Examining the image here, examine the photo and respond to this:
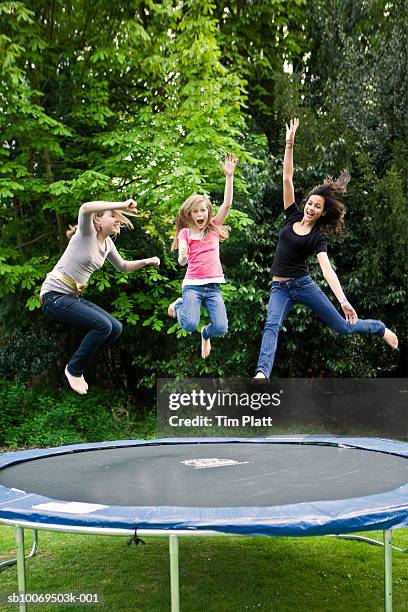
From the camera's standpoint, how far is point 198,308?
11.3 ft

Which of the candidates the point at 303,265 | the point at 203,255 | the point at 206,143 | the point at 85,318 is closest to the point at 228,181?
the point at 203,255

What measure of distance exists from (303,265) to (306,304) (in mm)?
192

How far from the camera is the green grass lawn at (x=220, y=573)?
2.94 meters

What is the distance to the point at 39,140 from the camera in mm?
5980

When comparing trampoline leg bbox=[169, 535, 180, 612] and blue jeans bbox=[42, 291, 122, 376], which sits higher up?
blue jeans bbox=[42, 291, 122, 376]

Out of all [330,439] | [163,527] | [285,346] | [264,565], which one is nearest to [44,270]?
[285,346]

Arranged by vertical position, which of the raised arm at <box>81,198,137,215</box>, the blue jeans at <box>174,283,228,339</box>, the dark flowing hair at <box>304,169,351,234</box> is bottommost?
the blue jeans at <box>174,283,228,339</box>

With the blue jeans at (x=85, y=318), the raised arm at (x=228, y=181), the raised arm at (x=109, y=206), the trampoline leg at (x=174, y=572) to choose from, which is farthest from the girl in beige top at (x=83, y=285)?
the trampoline leg at (x=174, y=572)

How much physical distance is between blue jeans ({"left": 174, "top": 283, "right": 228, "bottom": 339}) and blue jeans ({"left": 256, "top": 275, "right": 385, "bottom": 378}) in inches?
9.3

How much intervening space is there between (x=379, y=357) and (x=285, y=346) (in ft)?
3.89

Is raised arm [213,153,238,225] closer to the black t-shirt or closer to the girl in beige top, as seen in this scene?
the black t-shirt

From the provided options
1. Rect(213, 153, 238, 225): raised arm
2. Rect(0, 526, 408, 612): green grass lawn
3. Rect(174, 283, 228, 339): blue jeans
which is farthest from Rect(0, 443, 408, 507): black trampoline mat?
Rect(213, 153, 238, 225): raised arm

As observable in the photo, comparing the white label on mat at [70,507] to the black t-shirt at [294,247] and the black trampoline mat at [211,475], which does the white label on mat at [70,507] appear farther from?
the black t-shirt at [294,247]

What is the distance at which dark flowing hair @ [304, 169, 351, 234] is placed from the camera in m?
3.17
